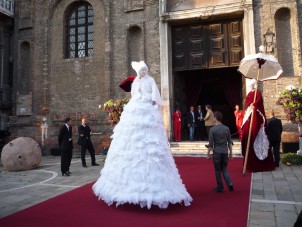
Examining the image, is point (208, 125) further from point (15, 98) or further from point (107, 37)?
point (15, 98)

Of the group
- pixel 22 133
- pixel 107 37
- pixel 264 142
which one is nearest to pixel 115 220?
pixel 264 142

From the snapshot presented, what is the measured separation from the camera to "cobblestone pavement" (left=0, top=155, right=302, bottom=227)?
420cm

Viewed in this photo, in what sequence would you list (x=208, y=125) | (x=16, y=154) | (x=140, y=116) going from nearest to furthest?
(x=140, y=116)
(x=16, y=154)
(x=208, y=125)

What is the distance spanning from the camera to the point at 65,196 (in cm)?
556

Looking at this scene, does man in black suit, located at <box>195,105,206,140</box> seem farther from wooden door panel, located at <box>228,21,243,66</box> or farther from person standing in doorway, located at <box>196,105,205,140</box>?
wooden door panel, located at <box>228,21,243,66</box>

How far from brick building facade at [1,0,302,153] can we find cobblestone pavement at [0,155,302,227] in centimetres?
562

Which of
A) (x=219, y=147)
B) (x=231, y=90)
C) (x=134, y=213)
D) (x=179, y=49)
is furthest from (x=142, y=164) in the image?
(x=231, y=90)

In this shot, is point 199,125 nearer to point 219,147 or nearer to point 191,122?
point 191,122

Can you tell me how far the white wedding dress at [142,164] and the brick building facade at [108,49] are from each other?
28.2 feet

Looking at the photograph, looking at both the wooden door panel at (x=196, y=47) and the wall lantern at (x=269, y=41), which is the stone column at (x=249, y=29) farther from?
the wooden door panel at (x=196, y=47)

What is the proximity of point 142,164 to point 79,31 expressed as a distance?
13.2 meters

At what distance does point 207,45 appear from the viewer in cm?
1380

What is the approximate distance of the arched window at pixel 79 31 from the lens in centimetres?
1552

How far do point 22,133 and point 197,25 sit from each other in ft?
36.5
